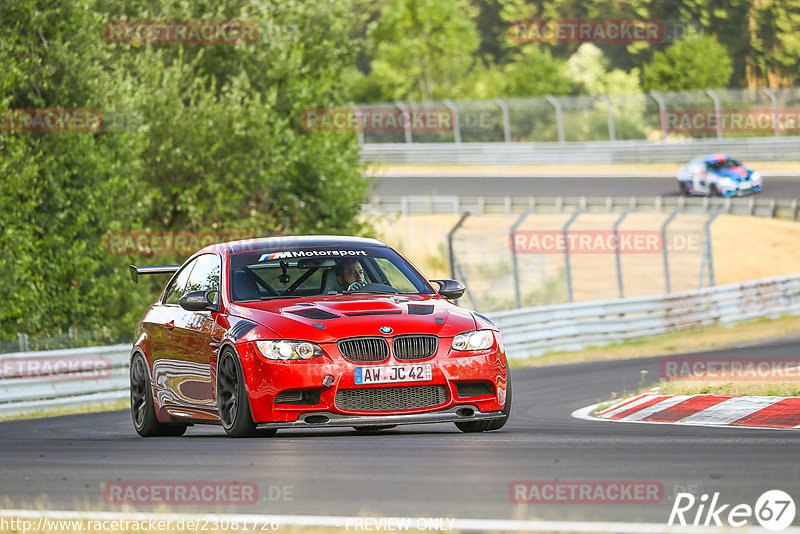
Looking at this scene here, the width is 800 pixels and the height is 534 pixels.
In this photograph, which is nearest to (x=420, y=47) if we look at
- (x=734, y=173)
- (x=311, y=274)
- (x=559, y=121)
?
(x=559, y=121)

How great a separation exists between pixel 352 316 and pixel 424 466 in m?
1.95

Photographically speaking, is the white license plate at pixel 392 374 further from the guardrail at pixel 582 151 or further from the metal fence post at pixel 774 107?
the guardrail at pixel 582 151

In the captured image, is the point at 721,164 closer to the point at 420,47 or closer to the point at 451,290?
the point at 420,47

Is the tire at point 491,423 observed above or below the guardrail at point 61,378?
above

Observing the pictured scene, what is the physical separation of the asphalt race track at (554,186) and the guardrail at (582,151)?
259cm

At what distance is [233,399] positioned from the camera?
8.84 m

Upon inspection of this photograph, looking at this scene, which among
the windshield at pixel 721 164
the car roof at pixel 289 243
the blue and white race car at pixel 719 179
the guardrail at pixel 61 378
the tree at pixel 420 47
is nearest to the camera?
the car roof at pixel 289 243

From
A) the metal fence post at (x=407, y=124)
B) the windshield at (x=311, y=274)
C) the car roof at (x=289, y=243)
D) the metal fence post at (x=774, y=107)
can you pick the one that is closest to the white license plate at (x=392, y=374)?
the windshield at (x=311, y=274)

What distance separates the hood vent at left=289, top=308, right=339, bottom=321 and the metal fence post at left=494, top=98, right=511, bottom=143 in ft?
143

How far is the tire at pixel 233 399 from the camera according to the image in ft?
A: 28.3

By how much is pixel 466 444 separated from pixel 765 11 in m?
80.4

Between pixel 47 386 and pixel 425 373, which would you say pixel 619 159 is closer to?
pixel 47 386

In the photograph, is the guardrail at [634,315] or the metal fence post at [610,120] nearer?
the guardrail at [634,315]

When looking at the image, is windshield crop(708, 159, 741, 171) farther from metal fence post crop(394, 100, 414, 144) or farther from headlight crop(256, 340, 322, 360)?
headlight crop(256, 340, 322, 360)
